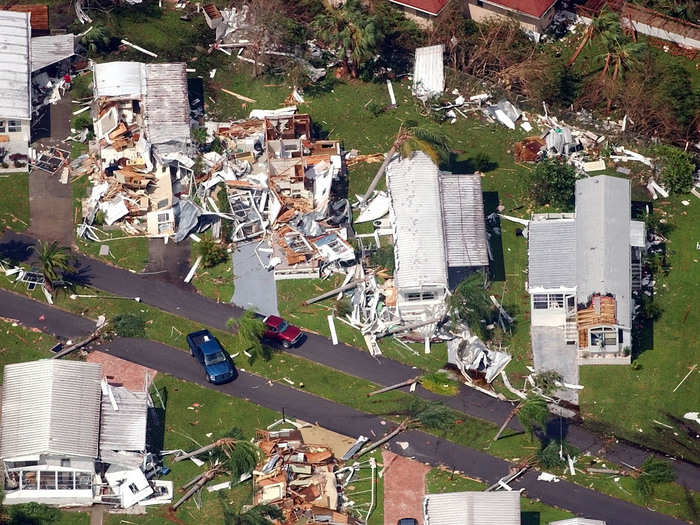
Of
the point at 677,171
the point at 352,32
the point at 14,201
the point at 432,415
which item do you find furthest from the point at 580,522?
the point at 14,201

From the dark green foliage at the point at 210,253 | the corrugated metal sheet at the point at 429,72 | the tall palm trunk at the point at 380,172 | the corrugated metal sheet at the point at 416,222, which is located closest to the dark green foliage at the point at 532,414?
the corrugated metal sheet at the point at 416,222

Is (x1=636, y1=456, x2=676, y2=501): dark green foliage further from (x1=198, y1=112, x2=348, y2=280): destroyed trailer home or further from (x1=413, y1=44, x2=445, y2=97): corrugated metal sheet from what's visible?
(x1=413, y1=44, x2=445, y2=97): corrugated metal sheet

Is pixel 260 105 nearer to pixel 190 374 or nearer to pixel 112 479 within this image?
pixel 190 374

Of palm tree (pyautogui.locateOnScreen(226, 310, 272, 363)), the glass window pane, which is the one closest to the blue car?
palm tree (pyautogui.locateOnScreen(226, 310, 272, 363))

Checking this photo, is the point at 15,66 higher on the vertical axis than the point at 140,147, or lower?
higher

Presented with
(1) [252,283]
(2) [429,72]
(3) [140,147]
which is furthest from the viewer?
(2) [429,72]

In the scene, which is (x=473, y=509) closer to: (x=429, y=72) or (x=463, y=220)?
(x=463, y=220)

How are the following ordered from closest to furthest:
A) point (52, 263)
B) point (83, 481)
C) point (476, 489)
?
point (83, 481) < point (476, 489) < point (52, 263)
